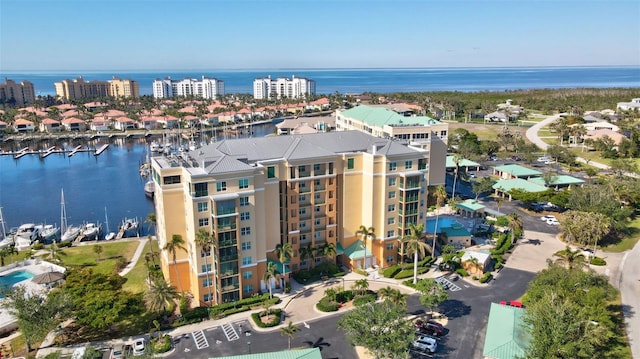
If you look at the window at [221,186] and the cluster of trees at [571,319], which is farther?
the window at [221,186]

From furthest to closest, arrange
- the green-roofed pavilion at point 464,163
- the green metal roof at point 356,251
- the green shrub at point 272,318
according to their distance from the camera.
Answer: the green-roofed pavilion at point 464,163, the green metal roof at point 356,251, the green shrub at point 272,318

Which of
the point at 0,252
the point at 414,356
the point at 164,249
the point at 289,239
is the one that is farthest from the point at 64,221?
the point at 414,356

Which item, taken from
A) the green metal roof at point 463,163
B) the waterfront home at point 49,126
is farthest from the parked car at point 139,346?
the waterfront home at point 49,126

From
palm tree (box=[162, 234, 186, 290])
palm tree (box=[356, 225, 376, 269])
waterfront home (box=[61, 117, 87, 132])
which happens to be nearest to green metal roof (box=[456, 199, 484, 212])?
palm tree (box=[356, 225, 376, 269])

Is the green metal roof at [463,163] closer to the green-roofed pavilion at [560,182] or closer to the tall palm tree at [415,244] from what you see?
the green-roofed pavilion at [560,182]

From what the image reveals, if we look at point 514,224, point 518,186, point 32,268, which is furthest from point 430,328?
point 518,186

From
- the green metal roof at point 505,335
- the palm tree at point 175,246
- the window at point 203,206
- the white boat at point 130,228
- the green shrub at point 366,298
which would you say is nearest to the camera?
the green metal roof at point 505,335

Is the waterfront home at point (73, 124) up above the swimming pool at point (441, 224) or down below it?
above
